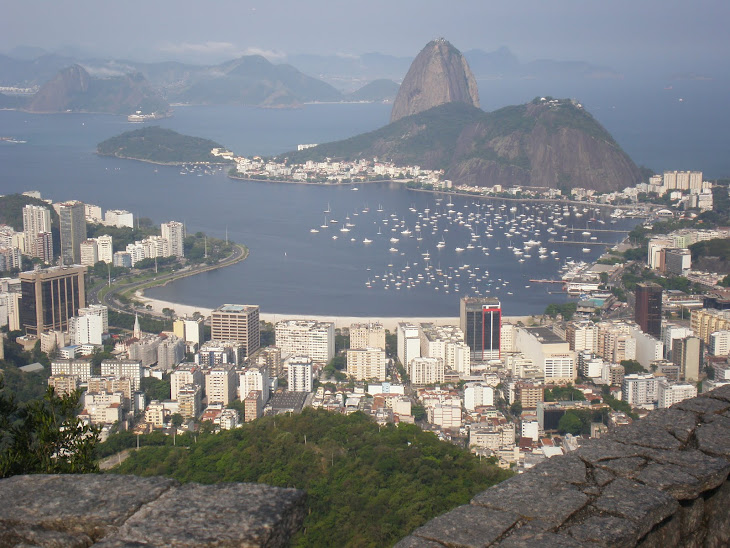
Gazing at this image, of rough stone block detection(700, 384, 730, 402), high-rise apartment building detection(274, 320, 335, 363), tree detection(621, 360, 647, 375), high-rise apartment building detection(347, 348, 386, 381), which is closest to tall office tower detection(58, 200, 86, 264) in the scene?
high-rise apartment building detection(274, 320, 335, 363)

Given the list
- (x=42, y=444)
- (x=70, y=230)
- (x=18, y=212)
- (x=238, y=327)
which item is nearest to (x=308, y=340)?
(x=238, y=327)

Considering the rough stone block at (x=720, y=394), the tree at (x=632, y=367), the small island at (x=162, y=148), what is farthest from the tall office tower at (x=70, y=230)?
the rough stone block at (x=720, y=394)

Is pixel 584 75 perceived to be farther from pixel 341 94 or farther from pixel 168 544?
pixel 168 544

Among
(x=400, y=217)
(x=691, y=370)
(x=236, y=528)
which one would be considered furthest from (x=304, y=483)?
(x=400, y=217)

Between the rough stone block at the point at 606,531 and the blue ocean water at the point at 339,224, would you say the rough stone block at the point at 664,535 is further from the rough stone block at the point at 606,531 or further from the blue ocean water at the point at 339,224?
the blue ocean water at the point at 339,224

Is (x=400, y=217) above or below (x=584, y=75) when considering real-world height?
below

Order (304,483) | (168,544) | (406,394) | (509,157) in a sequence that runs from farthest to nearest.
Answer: (509,157) → (406,394) → (304,483) → (168,544)
